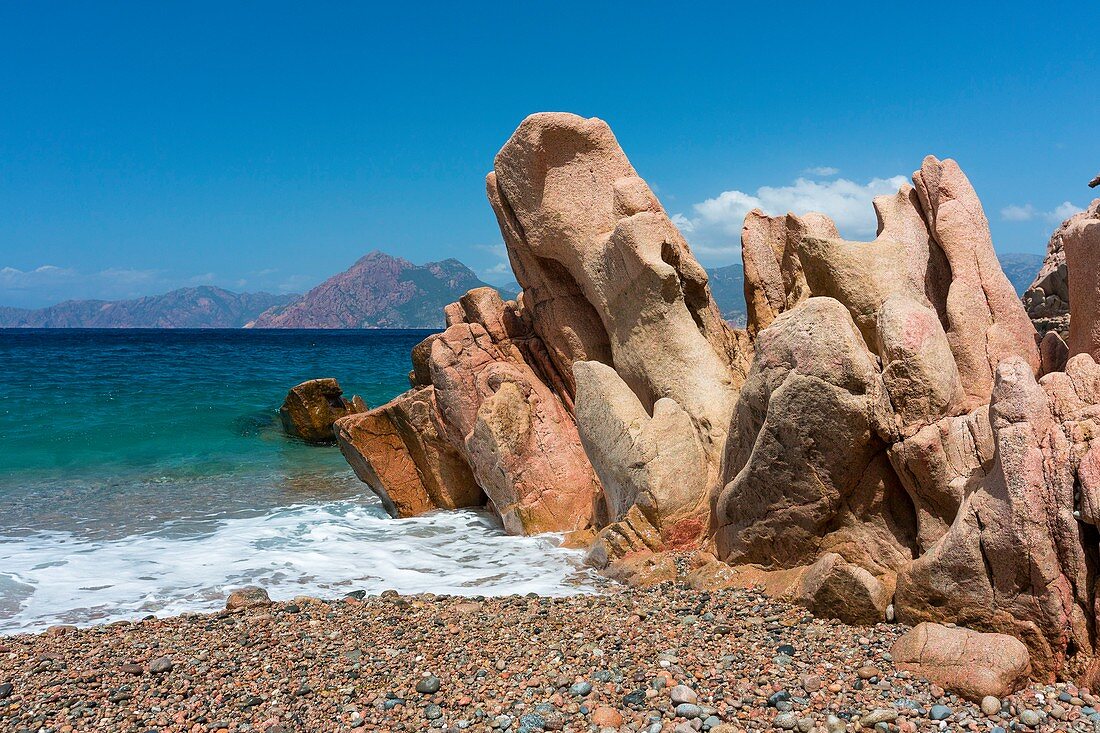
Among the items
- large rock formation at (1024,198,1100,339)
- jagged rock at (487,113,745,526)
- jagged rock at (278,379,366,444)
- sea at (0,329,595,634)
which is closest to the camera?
sea at (0,329,595,634)

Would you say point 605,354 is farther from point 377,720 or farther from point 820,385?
point 377,720

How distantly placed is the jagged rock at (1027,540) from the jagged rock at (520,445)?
17.4ft

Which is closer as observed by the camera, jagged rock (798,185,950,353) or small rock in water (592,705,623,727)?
small rock in water (592,705,623,727)

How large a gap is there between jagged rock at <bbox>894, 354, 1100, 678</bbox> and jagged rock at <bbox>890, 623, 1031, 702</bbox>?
21 centimetres

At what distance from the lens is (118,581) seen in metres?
9.42

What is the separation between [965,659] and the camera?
16.6 ft

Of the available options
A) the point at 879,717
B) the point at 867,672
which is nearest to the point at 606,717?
the point at 879,717

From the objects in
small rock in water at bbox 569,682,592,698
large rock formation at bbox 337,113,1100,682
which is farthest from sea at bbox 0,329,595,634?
small rock in water at bbox 569,682,592,698

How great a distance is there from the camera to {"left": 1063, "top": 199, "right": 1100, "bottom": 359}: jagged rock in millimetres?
6832

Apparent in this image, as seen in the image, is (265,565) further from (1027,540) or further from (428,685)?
(1027,540)

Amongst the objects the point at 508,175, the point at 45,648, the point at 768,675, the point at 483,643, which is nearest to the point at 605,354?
the point at 508,175

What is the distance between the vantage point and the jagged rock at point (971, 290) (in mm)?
7633

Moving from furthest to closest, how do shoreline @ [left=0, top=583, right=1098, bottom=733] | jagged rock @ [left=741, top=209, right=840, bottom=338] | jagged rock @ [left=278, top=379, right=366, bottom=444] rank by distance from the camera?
jagged rock @ [left=278, top=379, right=366, bottom=444] → jagged rock @ [left=741, top=209, right=840, bottom=338] → shoreline @ [left=0, top=583, right=1098, bottom=733]

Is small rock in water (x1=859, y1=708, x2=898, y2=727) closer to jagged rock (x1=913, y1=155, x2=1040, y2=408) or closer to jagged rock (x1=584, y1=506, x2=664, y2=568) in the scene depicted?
jagged rock (x1=913, y1=155, x2=1040, y2=408)
